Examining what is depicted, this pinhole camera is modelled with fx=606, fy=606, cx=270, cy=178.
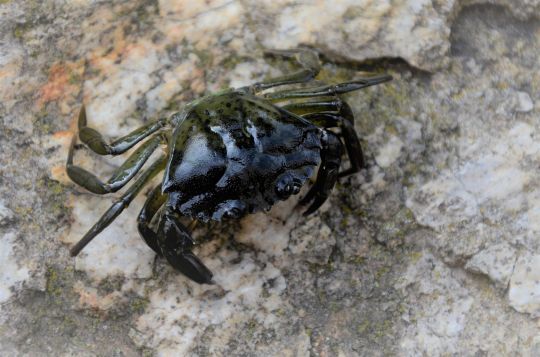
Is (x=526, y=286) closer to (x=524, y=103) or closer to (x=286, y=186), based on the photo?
(x=524, y=103)

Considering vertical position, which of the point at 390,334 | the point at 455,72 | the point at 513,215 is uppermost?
the point at 455,72

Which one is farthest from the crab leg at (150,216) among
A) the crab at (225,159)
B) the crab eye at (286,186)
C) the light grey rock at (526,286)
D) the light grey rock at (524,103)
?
the light grey rock at (524,103)

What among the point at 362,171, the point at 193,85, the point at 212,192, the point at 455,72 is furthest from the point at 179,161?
the point at 455,72

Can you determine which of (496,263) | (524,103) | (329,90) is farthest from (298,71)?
(496,263)

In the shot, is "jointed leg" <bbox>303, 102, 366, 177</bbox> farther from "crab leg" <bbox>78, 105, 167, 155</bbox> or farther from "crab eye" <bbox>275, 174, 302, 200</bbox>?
"crab leg" <bbox>78, 105, 167, 155</bbox>

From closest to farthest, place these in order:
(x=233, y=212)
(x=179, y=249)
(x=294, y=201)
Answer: (x=233, y=212) → (x=179, y=249) → (x=294, y=201)

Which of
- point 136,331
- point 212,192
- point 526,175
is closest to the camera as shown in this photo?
point 212,192

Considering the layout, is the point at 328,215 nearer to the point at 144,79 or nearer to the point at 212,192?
the point at 212,192
